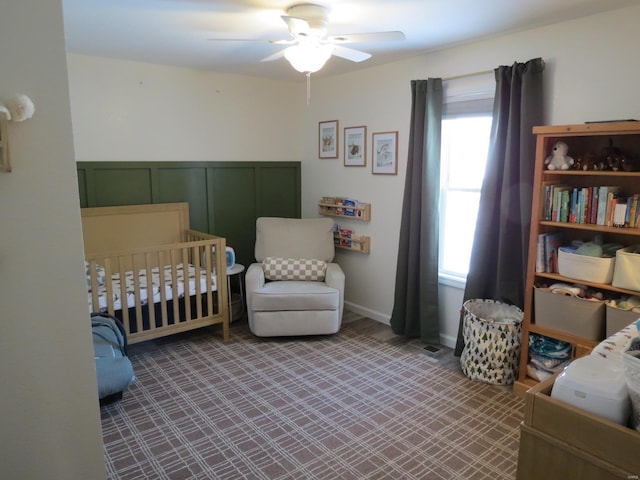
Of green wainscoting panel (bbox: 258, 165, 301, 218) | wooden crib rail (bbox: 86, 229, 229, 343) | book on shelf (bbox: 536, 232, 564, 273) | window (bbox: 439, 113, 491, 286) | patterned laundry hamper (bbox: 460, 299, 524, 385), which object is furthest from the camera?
green wainscoting panel (bbox: 258, 165, 301, 218)

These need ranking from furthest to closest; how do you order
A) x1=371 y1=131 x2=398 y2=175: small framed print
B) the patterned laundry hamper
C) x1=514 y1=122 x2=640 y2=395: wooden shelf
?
x1=371 y1=131 x2=398 y2=175: small framed print
the patterned laundry hamper
x1=514 y1=122 x2=640 y2=395: wooden shelf

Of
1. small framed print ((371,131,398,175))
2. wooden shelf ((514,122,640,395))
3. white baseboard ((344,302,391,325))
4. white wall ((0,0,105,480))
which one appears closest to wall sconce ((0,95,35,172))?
white wall ((0,0,105,480))

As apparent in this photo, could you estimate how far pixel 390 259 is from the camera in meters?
4.11

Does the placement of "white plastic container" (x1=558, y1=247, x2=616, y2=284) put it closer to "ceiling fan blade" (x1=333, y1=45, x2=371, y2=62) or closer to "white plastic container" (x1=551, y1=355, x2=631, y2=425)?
"white plastic container" (x1=551, y1=355, x2=631, y2=425)

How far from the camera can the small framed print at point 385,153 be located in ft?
12.9

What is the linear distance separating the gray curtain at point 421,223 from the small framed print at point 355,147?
0.63 meters

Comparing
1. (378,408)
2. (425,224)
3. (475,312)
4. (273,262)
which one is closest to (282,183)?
(273,262)

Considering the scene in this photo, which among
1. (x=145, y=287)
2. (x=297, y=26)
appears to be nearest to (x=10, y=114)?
(x=297, y=26)

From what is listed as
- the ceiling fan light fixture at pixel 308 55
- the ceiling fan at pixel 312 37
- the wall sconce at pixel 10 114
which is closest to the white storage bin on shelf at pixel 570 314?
the ceiling fan at pixel 312 37

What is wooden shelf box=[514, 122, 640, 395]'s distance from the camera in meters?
2.48

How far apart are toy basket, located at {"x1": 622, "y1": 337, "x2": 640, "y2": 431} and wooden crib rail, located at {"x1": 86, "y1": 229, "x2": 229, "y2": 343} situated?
9.47 ft

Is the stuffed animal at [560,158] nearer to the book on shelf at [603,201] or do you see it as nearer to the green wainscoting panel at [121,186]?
the book on shelf at [603,201]

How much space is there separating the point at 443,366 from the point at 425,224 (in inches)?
42.8

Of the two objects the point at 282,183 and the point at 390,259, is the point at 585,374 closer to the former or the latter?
the point at 390,259
